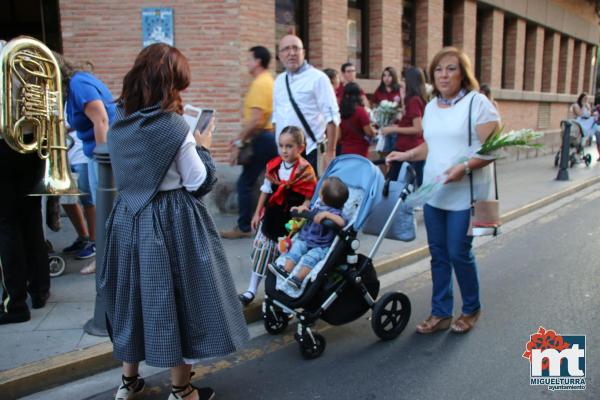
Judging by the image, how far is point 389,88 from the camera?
8.00m

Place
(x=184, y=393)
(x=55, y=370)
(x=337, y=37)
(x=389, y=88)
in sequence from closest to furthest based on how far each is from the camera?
1. (x=184, y=393)
2. (x=55, y=370)
3. (x=389, y=88)
4. (x=337, y=37)

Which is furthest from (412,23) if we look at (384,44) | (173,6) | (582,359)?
(582,359)

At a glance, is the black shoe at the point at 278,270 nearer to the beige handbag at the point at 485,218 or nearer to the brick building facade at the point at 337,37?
the beige handbag at the point at 485,218

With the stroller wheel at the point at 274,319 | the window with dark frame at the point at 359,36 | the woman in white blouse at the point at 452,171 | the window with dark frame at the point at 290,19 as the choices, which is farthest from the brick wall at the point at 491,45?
the stroller wheel at the point at 274,319

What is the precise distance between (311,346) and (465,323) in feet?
4.13

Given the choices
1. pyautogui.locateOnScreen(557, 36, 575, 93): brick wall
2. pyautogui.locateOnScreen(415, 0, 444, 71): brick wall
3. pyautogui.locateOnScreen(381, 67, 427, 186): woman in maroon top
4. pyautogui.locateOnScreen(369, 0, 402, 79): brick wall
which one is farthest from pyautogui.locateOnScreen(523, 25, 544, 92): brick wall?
pyautogui.locateOnScreen(381, 67, 427, 186): woman in maroon top

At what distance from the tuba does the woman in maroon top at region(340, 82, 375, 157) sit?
12.5 ft

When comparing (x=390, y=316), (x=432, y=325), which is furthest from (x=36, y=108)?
(x=432, y=325)

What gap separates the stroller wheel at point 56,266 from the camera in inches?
201

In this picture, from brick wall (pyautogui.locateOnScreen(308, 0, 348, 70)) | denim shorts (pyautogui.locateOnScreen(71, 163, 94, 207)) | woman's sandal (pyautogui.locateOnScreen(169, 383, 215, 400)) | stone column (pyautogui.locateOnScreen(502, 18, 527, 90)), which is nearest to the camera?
woman's sandal (pyautogui.locateOnScreen(169, 383, 215, 400))

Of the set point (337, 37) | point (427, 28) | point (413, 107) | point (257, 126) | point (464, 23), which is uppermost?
point (464, 23)

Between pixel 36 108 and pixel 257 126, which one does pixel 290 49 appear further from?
pixel 36 108

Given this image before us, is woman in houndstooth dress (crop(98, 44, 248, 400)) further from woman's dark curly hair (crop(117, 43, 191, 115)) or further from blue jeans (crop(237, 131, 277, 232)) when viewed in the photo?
blue jeans (crop(237, 131, 277, 232))

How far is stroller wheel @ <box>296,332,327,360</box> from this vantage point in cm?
368
